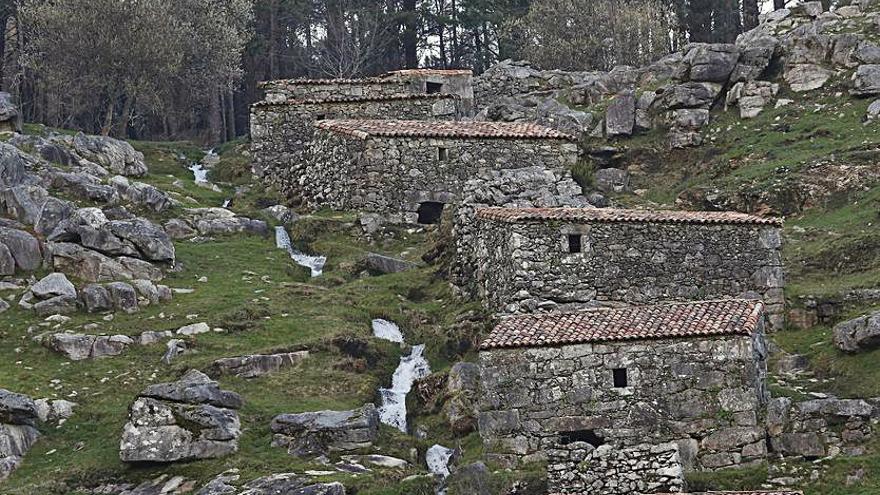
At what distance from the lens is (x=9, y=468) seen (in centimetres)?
3416

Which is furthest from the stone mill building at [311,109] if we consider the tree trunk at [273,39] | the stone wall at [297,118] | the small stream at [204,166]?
the tree trunk at [273,39]

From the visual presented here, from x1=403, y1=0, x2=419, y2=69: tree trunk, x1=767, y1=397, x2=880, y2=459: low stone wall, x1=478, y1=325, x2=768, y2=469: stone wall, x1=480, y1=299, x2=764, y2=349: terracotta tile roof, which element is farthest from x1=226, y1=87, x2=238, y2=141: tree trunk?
x1=767, y1=397, x2=880, y2=459: low stone wall

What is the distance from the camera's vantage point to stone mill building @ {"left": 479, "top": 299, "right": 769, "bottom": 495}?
1272 inches

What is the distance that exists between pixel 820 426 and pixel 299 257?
2130 cm

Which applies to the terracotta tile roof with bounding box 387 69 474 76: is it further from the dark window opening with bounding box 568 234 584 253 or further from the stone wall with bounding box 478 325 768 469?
the stone wall with bounding box 478 325 768 469

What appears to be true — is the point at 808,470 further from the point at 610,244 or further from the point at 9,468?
the point at 9,468

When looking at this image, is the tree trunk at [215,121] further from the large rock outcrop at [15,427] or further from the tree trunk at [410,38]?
the large rock outcrop at [15,427]

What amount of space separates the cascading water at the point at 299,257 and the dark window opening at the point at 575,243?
11.2 meters

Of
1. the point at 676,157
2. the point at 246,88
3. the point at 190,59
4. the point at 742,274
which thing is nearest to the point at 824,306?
the point at 742,274

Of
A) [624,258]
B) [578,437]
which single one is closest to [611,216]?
[624,258]

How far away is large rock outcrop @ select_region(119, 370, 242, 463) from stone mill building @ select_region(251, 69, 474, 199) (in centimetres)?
2065

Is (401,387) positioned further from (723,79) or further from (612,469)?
(723,79)

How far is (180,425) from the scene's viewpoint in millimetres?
34219

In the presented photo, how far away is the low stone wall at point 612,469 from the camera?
31.9 meters
